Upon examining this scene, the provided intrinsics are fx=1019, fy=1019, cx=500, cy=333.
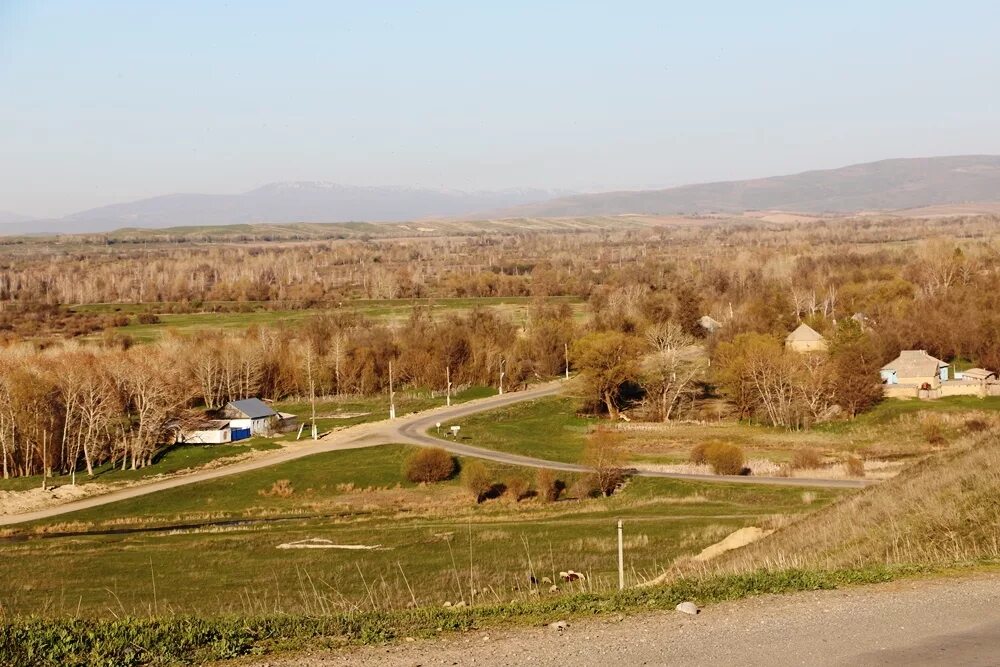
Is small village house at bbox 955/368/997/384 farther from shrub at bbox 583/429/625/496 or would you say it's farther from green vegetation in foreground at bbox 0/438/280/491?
green vegetation in foreground at bbox 0/438/280/491

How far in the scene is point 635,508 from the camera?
39.4m

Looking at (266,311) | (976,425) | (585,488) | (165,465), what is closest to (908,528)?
(585,488)

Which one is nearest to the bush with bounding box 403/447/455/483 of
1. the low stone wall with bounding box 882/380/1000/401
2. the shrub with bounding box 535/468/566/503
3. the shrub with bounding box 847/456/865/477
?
the shrub with bounding box 535/468/566/503

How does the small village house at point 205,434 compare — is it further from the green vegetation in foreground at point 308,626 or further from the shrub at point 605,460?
the green vegetation in foreground at point 308,626

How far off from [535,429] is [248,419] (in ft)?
58.0

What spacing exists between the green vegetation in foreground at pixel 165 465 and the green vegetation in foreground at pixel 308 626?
43.3 metres

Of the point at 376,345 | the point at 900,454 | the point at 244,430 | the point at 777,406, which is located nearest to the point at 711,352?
the point at 777,406

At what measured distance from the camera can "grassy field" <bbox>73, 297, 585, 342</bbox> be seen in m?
110

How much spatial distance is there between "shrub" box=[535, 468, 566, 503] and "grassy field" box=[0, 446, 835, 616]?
2.36 feet

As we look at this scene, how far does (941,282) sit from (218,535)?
289ft

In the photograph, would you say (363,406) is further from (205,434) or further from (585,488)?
→ (585,488)

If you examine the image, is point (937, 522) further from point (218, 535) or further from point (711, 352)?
point (711, 352)

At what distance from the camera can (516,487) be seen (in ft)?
149

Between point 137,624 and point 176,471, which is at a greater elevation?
point 137,624
